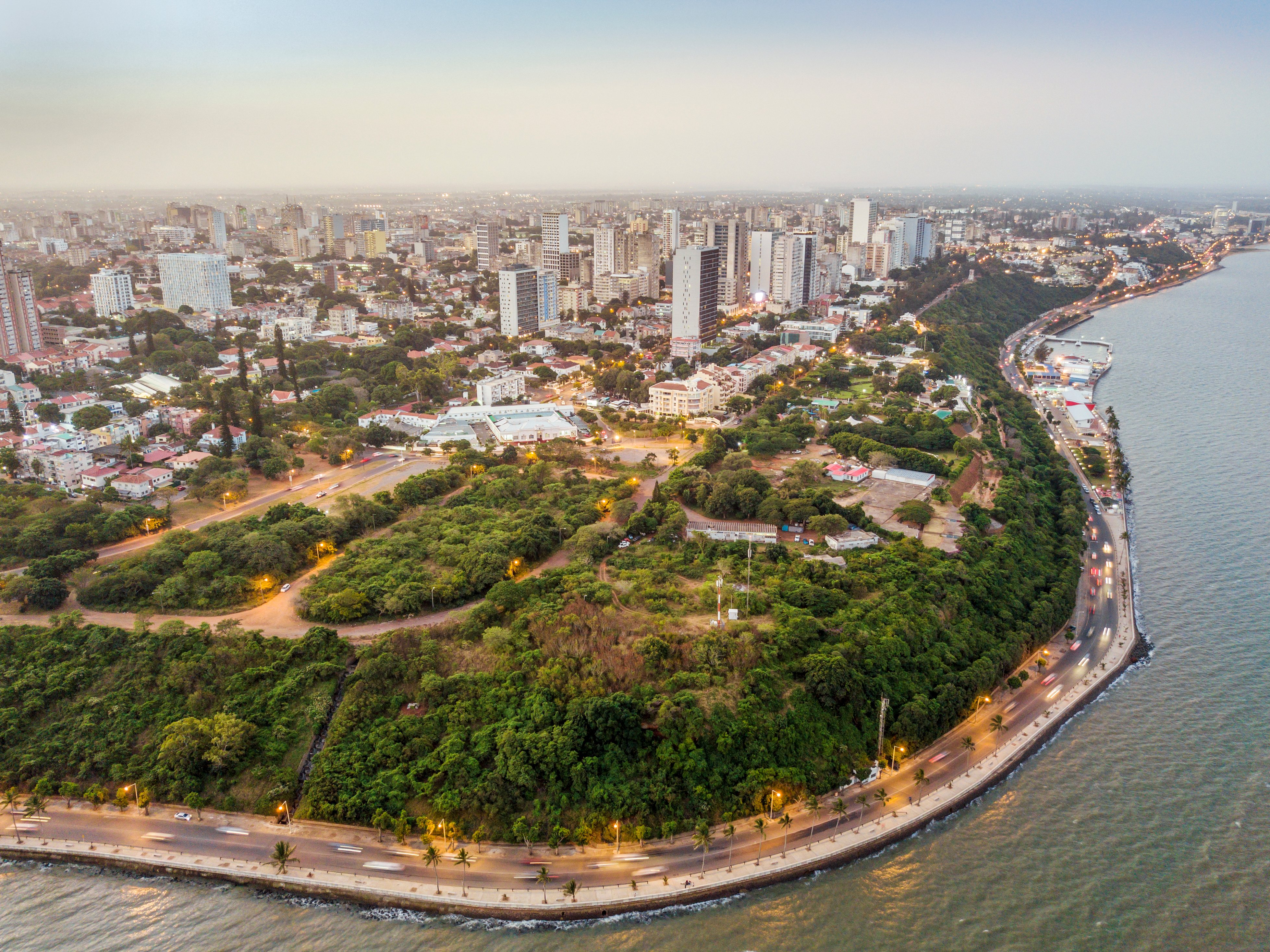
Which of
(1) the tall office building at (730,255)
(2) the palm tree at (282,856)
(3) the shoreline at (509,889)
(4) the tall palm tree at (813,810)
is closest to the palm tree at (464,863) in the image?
(3) the shoreline at (509,889)

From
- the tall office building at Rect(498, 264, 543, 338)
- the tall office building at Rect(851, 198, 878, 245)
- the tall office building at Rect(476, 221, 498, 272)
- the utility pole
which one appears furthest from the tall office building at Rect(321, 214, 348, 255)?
the utility pole

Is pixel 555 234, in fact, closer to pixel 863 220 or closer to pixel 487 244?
pixel 487 244

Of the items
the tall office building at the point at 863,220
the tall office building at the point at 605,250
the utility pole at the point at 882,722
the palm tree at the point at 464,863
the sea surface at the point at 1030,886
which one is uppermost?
the tall office building at the point at 863,220

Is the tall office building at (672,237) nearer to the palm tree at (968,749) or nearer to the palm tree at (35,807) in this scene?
the palm tree at (968,749)

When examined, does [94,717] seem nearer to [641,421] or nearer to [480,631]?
[480,631]

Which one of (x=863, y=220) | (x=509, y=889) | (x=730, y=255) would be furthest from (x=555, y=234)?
(x=509, y=889)

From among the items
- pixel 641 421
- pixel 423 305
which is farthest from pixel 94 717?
pixel 423 305
